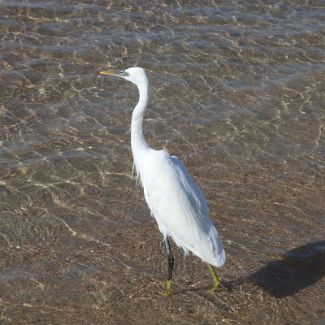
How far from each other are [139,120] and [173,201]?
83cm

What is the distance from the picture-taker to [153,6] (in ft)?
39.9

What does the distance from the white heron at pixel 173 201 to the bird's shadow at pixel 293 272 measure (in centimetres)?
52

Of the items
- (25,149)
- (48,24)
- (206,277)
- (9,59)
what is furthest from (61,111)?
(206,277)

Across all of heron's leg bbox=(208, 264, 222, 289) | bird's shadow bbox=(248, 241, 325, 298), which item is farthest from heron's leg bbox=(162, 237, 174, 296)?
bird's shadow bbox=(248, 241, 325, 298)

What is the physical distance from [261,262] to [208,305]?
2.79 ft

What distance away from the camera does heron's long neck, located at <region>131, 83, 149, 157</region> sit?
5961 millimetres

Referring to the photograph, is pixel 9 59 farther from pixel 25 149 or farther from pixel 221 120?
pixel 221 120

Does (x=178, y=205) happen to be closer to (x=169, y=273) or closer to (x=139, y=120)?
(x=169, y=273)

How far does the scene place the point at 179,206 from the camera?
579 cm

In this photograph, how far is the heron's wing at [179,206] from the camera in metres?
5.71

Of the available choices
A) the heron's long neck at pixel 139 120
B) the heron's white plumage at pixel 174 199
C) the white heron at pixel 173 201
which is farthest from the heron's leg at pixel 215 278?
the heron's long neck at pixel 139 120

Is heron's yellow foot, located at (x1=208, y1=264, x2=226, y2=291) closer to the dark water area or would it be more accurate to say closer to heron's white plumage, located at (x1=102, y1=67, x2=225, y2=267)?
the dark water area

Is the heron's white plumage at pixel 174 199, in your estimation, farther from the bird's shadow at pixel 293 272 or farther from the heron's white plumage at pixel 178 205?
the bird's shadow at pixel 293 272

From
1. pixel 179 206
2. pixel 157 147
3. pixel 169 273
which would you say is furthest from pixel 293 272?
pixel 157 147
